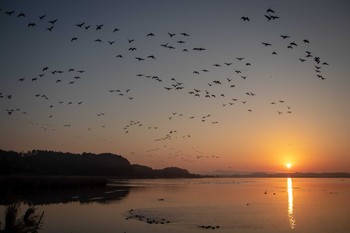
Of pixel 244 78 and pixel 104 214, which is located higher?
pixel 244 78

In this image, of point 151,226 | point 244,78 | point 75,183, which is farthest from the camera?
point 75,183

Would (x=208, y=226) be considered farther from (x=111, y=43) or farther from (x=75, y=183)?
(x=75, y=183)

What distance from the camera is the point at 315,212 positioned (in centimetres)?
5716

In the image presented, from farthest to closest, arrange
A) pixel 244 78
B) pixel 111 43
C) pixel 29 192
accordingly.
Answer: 1. pixel 29 192
2. pixel 244 78
3. pixel 111 43

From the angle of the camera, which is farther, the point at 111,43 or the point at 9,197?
the point at 111,43

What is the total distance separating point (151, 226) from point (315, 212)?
30.9m

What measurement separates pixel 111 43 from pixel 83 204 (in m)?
38.4

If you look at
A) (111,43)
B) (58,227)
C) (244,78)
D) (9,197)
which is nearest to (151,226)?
(58,227)

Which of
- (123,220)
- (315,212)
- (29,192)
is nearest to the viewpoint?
(123,220)

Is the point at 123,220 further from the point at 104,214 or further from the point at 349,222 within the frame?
the point at 349,222

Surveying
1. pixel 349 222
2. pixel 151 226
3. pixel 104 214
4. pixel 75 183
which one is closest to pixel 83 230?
pixel 151 226

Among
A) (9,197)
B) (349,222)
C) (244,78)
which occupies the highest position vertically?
(244,78)

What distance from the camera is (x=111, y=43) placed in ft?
82.8

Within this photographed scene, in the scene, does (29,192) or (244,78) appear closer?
(244,78)
